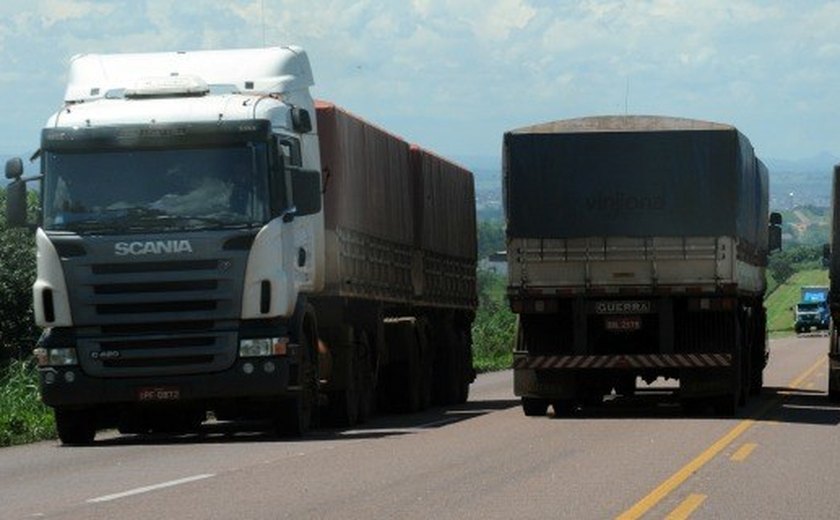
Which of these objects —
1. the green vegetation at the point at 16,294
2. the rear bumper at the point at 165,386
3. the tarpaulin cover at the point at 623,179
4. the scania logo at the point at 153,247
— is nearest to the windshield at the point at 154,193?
the scania logo at the point at 153,247

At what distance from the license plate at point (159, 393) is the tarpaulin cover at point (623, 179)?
658cm

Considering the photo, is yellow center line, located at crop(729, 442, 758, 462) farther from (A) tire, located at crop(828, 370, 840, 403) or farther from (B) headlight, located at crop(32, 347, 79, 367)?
(A) tire, located at crop(828, 370, 840, 403)

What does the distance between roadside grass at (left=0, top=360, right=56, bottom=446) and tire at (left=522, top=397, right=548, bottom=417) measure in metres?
6.05

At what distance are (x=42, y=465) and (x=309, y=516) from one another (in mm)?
6323

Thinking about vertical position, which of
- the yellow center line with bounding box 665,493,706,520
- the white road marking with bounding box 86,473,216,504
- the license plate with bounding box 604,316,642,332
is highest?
the license plate with bounding box 604,316,642,332

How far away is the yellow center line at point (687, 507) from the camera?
1318 cm

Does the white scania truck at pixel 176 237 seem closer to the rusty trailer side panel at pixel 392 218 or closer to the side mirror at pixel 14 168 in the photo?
the side mirror at pixel 14 168

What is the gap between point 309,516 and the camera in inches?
516

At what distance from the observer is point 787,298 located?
158m

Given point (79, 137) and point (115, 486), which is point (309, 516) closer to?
point (115, 486)

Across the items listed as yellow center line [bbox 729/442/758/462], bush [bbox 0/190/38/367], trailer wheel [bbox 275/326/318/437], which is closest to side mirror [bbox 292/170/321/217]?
trailer wheel [bbox 275/326/318/437]

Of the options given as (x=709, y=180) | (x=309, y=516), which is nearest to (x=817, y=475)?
(x=309, y=516)

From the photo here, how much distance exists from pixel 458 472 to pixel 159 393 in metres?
5.30

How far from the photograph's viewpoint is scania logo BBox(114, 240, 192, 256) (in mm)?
20812
